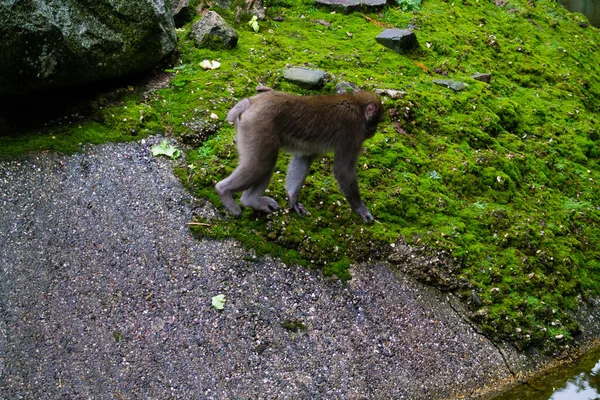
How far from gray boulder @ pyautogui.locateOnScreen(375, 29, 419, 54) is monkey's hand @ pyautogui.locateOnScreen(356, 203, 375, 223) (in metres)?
4.30

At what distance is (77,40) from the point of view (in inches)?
268

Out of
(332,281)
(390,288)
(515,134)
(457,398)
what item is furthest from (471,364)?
(515,134)

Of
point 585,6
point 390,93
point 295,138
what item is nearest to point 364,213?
point 295,138

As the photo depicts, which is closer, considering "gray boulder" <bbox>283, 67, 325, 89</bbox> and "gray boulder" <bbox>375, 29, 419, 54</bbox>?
"gray boulder" <bbox>283, 67, 325, 89</bbox>

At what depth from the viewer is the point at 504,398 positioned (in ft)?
19.2

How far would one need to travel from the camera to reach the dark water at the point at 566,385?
19.6 ft

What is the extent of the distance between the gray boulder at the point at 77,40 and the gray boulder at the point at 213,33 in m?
0.75

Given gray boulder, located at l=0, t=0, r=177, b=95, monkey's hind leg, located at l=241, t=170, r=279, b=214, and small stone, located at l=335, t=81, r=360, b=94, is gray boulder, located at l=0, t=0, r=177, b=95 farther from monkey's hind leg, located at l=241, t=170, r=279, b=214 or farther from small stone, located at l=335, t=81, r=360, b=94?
monkey's hind leg, located at l=241, t=170, r=279, b=214

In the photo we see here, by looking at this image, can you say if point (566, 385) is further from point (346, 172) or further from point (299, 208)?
point (299, 208)

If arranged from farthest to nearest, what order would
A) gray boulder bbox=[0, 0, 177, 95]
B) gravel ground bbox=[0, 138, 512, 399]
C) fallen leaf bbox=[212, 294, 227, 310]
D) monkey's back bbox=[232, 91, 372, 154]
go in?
gray boulder bbox=[0, 0, 177, 95] → monkey's back bbox=[232, 91, 372, 154] → fallen leaf bbox=[212, 294, 227, 310] → gravel ground bbox=[0, 138, 512, 399]

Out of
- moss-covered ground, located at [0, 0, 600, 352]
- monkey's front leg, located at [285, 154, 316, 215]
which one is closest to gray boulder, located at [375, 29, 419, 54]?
moss-covered ground, located at [0, 0, 600, 352]

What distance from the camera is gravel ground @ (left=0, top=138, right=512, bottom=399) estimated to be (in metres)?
5.29

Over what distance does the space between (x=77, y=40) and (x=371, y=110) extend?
3384mm

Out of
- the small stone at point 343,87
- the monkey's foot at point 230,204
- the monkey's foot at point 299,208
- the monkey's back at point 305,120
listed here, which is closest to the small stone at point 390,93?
the small stone at point 343,87
